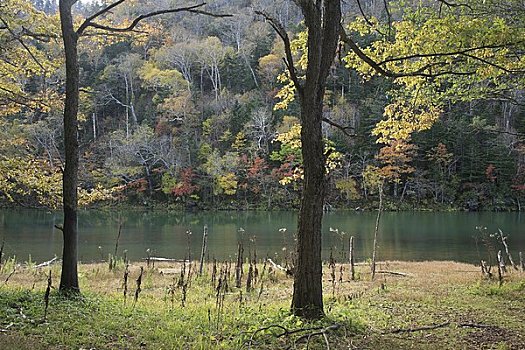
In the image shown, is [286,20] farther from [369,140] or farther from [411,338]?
[411,338]

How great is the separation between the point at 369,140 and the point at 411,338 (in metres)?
39.6

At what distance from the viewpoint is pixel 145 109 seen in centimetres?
5238

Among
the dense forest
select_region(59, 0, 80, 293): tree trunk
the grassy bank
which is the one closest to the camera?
the grassy bank

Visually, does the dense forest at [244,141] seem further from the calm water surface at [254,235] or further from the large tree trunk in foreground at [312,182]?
the large tree trunk in foreground at [312,182]

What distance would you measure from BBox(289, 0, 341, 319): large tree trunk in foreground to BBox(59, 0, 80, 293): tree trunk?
135 inches

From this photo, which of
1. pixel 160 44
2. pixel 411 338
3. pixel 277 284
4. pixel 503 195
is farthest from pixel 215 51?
pixel 411 338

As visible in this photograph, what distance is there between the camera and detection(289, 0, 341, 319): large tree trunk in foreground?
5.93m

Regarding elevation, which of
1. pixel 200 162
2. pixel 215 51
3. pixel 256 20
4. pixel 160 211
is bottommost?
pixel 160 211

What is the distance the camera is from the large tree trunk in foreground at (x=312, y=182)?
5930 millimetres

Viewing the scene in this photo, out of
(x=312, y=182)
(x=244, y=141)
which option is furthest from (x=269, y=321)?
(x=244, y=141)

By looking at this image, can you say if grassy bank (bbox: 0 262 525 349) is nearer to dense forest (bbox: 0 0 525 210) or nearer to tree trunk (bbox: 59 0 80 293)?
tree trunk (bbox: 59 0 80 293)

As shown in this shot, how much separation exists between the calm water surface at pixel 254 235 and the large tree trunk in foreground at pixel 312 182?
23.3 ft

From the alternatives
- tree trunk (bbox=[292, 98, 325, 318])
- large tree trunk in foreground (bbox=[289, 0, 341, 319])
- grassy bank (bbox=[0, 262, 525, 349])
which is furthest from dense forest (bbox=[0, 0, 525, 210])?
tree trunk (bbox=[292, 98, 325, 318])

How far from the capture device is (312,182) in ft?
19.6
